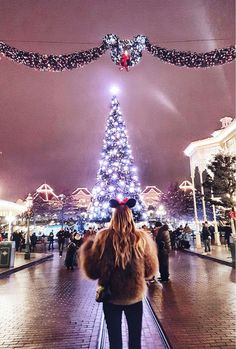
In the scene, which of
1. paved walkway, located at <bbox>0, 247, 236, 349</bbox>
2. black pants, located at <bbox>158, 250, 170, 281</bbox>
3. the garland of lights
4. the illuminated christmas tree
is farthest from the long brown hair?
the illuminated christmas tree

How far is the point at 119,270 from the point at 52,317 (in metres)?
4.20

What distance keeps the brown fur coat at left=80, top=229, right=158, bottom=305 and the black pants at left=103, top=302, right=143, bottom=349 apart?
0.07 meters

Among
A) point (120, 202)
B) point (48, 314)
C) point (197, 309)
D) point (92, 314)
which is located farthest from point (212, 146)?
point (120, 202)

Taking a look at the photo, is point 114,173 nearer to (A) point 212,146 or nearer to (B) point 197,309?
(B) point 197,309

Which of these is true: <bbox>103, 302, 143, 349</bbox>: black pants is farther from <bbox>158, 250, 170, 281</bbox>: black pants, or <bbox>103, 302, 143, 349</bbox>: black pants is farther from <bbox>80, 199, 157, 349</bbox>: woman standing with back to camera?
<bbox>158, 250, 170, 281</bbox>: black pants

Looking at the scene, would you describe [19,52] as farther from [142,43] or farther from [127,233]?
[127,233]

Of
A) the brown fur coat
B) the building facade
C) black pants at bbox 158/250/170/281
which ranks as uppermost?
the building facade

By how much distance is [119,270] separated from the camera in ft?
10.1

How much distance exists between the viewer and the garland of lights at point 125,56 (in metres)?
8.45

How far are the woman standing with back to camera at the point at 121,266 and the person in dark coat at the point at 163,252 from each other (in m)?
7.88

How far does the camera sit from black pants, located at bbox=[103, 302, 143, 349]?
2.98 metres

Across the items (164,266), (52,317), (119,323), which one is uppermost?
(119,323)

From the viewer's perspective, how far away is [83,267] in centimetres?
320

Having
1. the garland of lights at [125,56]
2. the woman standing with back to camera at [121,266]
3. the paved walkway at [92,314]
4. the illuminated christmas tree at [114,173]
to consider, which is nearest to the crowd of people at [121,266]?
the woman standing with back to camera at [121,266]
